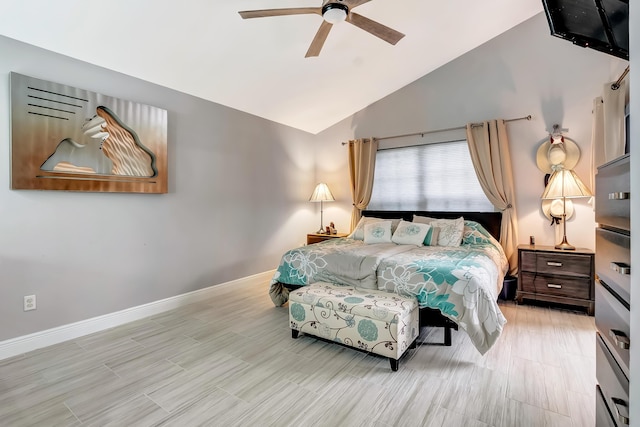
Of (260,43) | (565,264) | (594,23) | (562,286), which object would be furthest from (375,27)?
(562,286)

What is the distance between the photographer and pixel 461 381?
198 centimetres

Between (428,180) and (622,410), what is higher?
(428,180)

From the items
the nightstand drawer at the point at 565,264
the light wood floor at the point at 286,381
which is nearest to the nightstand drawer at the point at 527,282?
the nightstand drawer at the point at 565,264

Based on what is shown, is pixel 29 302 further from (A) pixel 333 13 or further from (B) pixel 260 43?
(A) pixel 333 13

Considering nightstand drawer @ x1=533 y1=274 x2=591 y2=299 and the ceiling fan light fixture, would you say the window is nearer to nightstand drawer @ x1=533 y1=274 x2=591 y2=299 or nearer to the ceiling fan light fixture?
nightstand drawer @ x1=533 y1=274 x2=591 y2=299

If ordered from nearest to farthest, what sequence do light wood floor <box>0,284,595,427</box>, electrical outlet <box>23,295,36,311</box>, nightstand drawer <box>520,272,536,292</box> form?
light wood floor <box>0,284,595,427</box>
electrical outlet <box>23,295,36,311</box>
nightstand drawer <box>520,272,536,292</box>

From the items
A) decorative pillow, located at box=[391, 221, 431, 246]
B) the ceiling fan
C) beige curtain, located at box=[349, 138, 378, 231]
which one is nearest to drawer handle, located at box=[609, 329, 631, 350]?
the ceiling fan

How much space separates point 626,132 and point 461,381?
2427mm

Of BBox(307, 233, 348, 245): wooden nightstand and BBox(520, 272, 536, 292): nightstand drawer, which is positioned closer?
BBox(520, 272, 536, 292): nightstand drawer

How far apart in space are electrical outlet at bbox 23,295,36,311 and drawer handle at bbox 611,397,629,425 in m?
3.71

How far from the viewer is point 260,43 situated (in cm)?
304

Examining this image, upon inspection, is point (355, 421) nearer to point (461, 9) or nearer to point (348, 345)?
point (348, 345)

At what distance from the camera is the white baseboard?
2.37 metres

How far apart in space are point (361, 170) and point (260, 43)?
2544 millimetres
